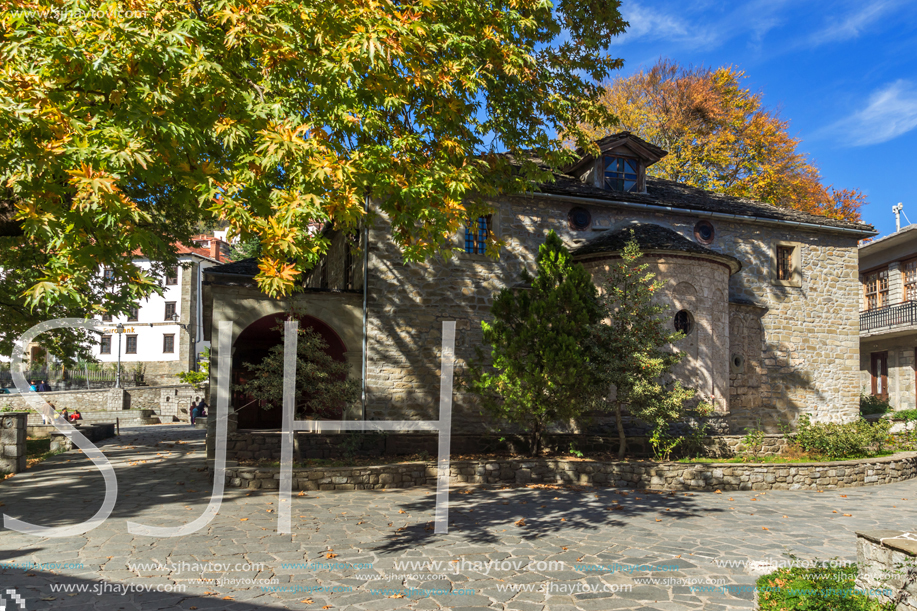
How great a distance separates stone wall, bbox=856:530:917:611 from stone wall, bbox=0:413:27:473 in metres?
13.9

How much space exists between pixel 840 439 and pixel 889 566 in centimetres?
1135

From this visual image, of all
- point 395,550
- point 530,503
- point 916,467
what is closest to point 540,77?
point 530,503

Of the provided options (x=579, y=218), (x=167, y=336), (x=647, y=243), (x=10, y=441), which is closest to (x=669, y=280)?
(x=647, y=243)

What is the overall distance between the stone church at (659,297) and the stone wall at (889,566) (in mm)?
8501

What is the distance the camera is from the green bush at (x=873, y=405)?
2302 cm

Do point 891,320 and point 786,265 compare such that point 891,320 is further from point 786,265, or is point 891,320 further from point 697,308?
point 697,308

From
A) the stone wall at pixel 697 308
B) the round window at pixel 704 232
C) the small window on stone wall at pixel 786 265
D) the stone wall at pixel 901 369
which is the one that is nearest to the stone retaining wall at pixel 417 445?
the stone wall at pixel 697 308

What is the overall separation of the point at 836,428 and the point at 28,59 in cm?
1743

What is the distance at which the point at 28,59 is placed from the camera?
5902 mm

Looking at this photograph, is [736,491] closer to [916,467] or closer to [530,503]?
[530,503]

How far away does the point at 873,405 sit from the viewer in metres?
23.3

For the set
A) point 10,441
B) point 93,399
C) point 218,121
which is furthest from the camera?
point 93,399

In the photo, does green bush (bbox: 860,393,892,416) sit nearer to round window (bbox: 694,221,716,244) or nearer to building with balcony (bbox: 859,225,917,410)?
building with balcony (bbox: 859,225,917,410)

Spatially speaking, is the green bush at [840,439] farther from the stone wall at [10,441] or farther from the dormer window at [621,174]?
the stone wall at [10,441]
